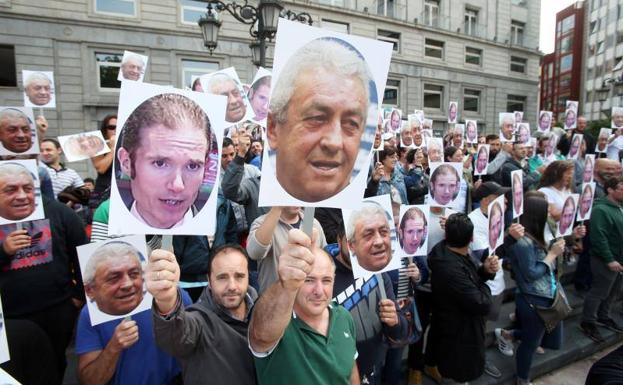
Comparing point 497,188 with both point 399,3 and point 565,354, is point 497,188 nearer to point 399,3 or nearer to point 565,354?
point 565,354

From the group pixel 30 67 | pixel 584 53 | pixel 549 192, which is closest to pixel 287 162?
pixel 549 192

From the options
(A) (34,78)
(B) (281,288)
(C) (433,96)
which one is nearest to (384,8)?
(C) (433,96)

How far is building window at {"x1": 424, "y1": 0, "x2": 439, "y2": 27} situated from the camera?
1042 inches

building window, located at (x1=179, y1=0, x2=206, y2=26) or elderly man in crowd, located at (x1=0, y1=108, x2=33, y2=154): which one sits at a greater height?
building window, located at (x1=179, y1=0, x2=206, y2=26)

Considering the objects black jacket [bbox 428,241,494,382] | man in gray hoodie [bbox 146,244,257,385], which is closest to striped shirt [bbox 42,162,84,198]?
man in gray hoodie [bbox 146,244,257,385]

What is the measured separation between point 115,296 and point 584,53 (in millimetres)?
63865

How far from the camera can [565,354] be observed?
4.19 m

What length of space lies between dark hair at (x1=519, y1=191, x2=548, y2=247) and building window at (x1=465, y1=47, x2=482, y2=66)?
2798 cm

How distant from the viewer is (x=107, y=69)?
16641 millimetres

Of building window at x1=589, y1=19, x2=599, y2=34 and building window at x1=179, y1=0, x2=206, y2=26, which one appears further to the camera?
building window at x1=589, y1=19, x2=599, y2=34

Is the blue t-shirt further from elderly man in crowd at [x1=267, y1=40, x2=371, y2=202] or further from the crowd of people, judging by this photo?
elderly man in crowd at [x1=267, y1=40, x2=371, y2=202]

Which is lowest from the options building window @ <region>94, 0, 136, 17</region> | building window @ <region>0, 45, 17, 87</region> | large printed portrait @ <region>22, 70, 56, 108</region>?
large printed portrait @ <region>22, 70, 56, 108</region>

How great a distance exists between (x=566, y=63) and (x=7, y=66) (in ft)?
208

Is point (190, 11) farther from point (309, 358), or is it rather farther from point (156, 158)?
point (309, 358)
